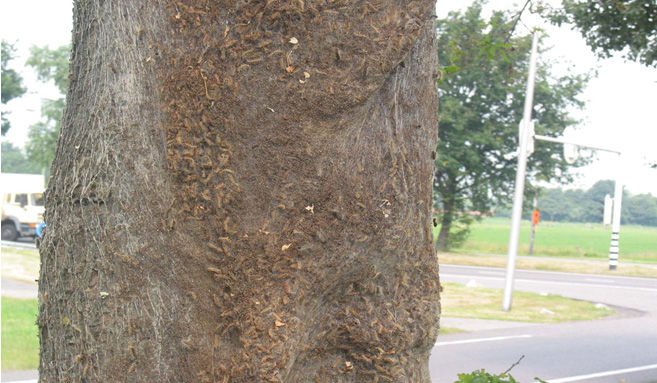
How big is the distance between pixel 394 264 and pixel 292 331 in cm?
38

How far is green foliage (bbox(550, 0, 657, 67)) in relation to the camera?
6.21 metres

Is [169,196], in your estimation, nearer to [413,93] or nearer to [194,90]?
[194,90]

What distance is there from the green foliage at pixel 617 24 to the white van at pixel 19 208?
29.4 metres

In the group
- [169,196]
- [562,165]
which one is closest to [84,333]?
[169,196]

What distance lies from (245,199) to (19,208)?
33.1 m

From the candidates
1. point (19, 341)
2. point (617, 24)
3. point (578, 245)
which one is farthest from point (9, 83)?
point (578, 245)

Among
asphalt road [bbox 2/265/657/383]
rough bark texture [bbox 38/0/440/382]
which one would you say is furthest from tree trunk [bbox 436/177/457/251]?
rough bark texture [bbox 38/0/440/382]

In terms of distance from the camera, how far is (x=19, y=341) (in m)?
8.70

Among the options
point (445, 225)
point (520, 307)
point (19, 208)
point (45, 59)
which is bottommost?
point (520, 307)

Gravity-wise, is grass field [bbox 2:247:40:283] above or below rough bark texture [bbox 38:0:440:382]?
below

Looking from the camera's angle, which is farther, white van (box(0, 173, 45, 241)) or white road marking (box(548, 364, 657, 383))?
white van (box(0, 173, 45, 241))

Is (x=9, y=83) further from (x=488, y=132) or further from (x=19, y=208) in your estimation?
(x=488, y=132)

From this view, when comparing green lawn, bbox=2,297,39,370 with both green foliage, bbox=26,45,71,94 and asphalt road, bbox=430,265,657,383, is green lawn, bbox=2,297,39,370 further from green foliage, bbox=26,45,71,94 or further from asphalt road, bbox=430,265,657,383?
green foliage, bbox=26,45,71,94

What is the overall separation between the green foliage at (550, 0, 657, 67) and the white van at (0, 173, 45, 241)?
2941 cm
